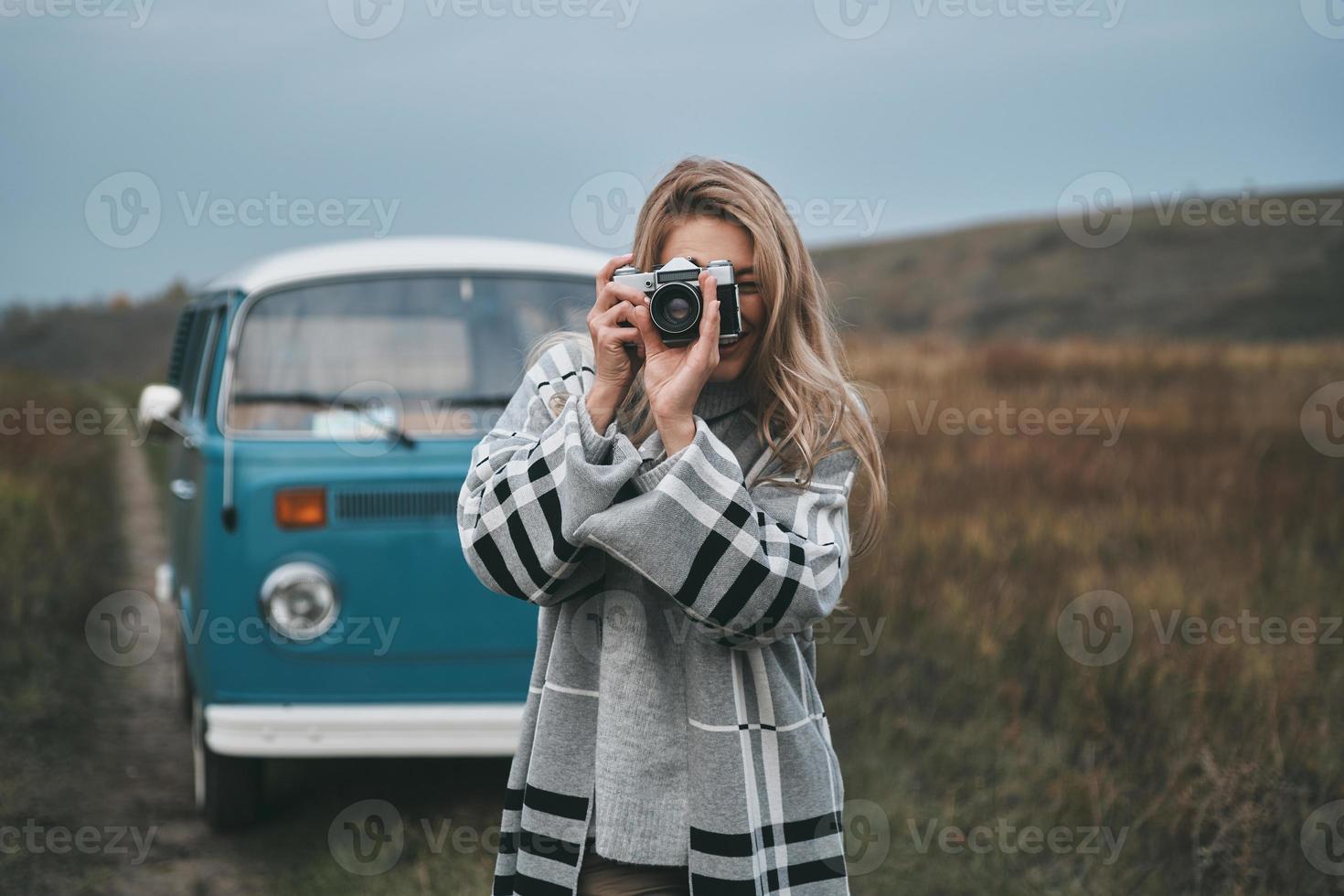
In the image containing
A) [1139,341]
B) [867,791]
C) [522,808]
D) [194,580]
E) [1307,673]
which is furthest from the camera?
[1139,341]

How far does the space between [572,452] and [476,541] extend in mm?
225

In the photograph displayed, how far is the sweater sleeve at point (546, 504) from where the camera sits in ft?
6.03

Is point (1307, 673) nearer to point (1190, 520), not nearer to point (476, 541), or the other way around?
point (1190, 520)

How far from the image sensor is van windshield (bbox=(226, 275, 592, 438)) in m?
4.55

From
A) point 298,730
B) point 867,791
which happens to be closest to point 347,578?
point 298,730

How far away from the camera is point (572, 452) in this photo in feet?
6.06

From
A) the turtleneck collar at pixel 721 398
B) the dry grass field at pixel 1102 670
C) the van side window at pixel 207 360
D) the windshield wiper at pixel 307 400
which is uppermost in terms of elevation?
the van side window at pixel 207 360
